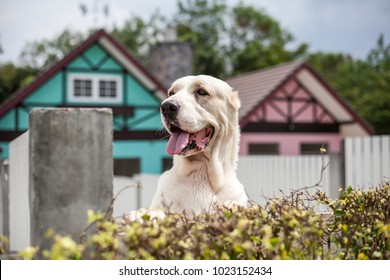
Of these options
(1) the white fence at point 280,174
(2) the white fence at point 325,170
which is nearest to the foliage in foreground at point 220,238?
(2) the white fence at point 325,170

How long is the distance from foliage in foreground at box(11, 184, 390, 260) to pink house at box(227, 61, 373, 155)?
43.4ft

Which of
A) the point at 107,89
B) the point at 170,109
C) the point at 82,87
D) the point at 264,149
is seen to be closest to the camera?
the point at 170,109

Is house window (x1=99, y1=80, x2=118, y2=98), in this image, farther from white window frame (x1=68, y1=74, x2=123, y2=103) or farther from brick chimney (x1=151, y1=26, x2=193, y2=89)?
brick chimney (x1=151, y1=26, x2=193, y2=89)

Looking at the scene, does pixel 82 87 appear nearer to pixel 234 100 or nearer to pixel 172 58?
pixel 172 58

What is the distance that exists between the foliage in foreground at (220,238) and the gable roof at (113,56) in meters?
11.8

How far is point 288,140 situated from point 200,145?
14.8 m

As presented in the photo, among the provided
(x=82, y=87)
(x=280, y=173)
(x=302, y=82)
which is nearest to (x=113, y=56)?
(x=82, y=87)

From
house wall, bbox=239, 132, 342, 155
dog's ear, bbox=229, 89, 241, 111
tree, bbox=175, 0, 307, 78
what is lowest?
dog's ear, bbox=229, 89, 241, 111

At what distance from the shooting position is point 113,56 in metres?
14.5

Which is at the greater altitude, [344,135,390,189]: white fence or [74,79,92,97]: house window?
[74,79,92,97]: house window

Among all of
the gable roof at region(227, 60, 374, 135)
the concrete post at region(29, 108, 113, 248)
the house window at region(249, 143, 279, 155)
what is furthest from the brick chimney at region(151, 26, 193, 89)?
the concrete post at region(29, 108, 113, 248)

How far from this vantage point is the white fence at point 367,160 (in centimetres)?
717

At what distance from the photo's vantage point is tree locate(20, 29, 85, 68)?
21938 mm

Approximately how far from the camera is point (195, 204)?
2.68 m
